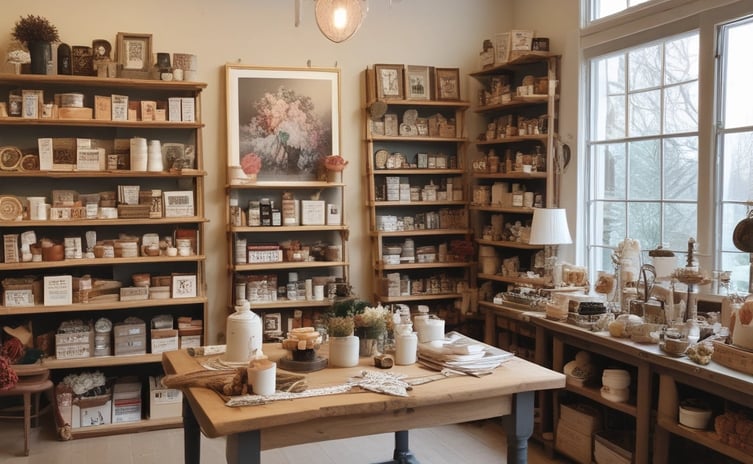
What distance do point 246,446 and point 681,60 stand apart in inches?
136

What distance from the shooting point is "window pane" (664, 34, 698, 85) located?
13.7 feet

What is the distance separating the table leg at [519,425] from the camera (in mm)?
2865

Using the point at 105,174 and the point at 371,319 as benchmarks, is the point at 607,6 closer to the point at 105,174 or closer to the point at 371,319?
the point at 371,319

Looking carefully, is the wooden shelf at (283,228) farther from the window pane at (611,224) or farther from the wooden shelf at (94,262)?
the window pane at (611,224)

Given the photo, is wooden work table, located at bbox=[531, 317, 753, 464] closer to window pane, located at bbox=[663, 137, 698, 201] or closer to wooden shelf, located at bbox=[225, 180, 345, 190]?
window pane, located at bbox=[663, 137, 698, 201]

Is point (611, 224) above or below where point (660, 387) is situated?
above

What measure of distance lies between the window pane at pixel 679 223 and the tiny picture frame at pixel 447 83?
209cm

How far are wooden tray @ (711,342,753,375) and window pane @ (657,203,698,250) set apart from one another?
3.70ft

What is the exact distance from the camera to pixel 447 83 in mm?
5820

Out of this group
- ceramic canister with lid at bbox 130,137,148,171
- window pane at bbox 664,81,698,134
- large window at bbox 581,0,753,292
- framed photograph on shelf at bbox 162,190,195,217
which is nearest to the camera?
large window at bbox 581,0,753,292

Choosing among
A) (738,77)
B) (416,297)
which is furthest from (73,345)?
(738,77)

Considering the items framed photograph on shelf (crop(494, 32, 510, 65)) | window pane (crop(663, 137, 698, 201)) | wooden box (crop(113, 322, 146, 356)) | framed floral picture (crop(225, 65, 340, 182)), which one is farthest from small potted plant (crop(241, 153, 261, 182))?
window pane (crop(663, 137, 698, 201))

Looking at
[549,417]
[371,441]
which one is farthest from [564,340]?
[371,441]

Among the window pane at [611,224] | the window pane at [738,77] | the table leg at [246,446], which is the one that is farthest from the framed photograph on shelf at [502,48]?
the table leg at [246,446]
